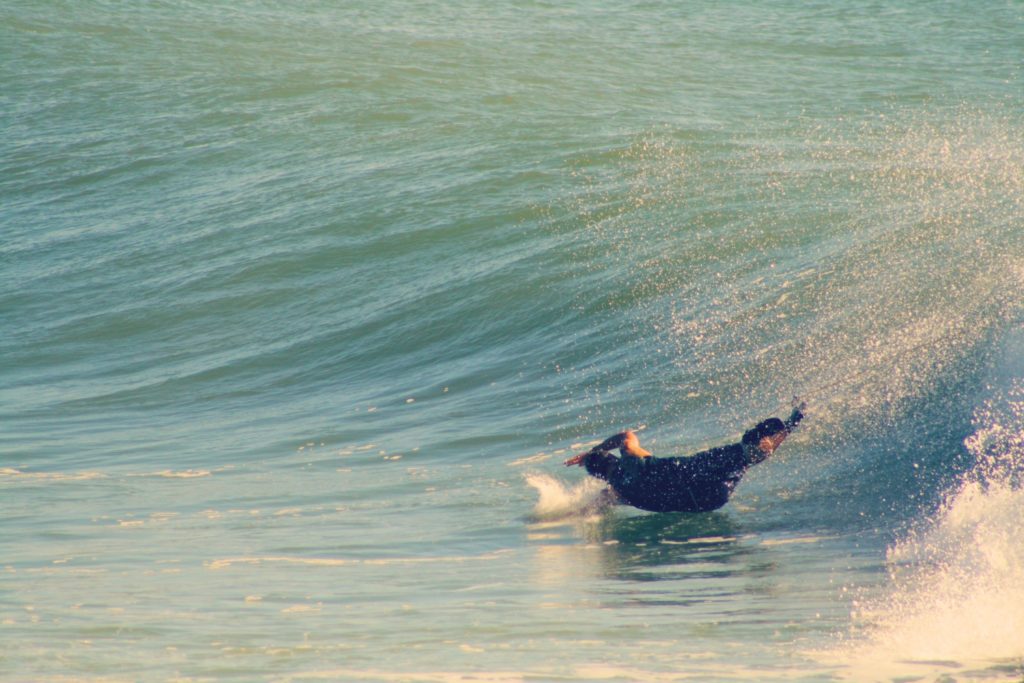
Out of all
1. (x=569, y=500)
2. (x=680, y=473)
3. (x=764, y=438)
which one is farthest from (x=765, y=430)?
(x=569, y=500)

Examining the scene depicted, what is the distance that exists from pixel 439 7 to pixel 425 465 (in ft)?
80.0

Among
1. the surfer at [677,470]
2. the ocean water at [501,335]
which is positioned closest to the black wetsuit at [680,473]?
the surfer at [677,470]

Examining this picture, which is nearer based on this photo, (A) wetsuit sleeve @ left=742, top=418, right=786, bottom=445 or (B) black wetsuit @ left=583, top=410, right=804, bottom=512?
(A) wetsuit sleeve @ left=742, top=418, right=786, bottom=445

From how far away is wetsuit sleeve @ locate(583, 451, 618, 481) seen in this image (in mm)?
8844

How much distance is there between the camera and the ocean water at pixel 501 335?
668 cm

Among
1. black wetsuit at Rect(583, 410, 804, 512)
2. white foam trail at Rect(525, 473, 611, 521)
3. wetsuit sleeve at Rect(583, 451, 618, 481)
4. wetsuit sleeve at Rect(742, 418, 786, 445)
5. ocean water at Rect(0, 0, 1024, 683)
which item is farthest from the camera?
white foam trail at Rect(525, 473, 611, 521)

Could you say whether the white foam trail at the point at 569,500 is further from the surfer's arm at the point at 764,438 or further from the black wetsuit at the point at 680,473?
the surfer's arm at the point at 764,438

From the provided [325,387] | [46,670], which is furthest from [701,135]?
[46,670]

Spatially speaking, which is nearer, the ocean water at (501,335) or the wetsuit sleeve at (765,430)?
the ocean water at (501,335)

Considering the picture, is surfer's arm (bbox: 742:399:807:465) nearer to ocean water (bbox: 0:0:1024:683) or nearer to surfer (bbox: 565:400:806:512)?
surfer (bbox: 565:400:806:512)

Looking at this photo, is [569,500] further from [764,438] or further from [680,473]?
[764,438]

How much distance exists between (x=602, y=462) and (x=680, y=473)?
1.78 feet

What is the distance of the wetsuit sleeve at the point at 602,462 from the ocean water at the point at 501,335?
0.40 meters

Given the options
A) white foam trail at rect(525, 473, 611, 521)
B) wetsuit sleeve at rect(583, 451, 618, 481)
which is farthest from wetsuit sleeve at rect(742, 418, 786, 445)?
white foam trail at rect(525, 473, 611, 521)
